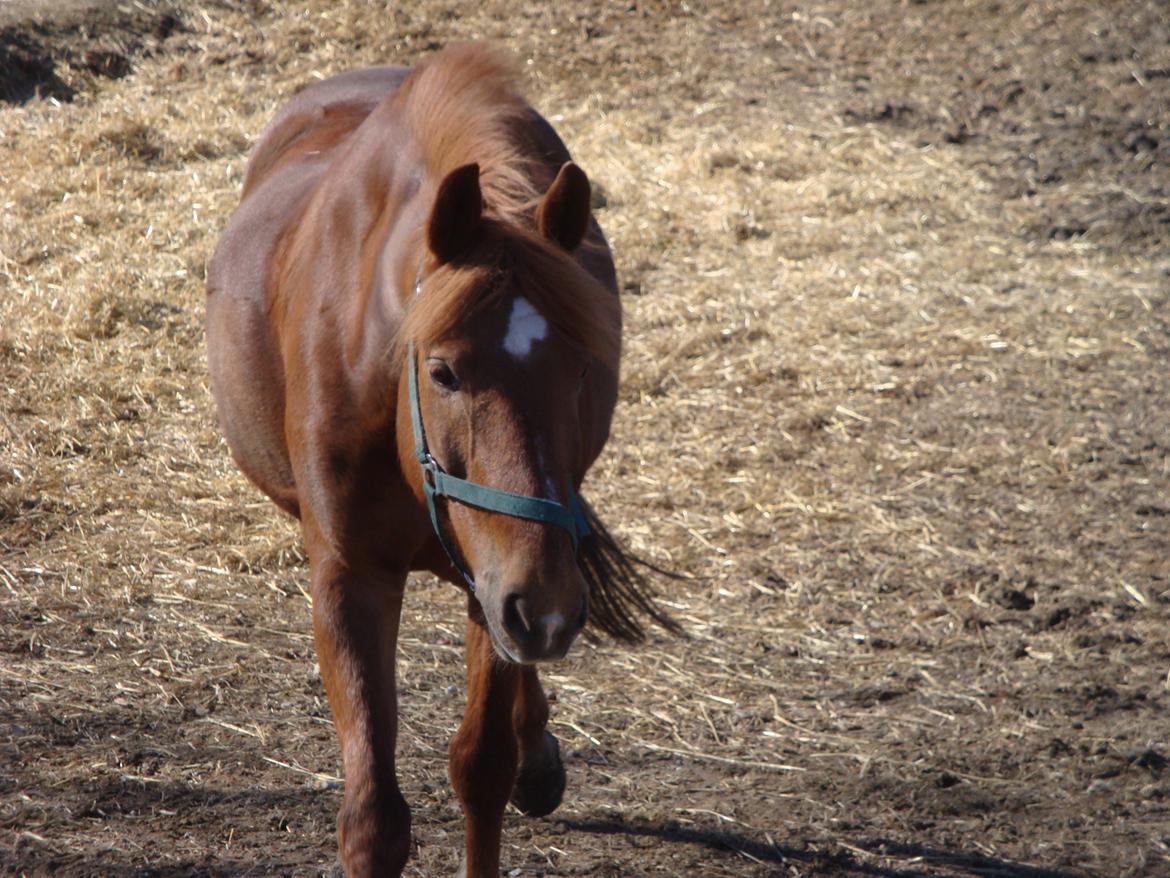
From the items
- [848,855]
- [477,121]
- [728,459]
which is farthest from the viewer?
[728,459]

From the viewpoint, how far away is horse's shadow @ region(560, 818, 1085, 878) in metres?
3.29

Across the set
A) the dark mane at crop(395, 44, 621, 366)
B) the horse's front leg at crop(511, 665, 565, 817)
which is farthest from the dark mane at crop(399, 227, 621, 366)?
the horse's front leg at crop(511, 665, 565, 817)

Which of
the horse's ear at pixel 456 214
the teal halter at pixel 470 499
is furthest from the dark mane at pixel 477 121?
the teal halter at pixel 470 499

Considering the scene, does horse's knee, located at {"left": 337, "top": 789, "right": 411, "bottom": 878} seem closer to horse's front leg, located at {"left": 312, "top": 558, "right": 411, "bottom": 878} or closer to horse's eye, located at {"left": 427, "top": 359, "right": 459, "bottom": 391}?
horse's front leg, located at {"left": 312, "top": 558, "right": 411, "bottom": 878}

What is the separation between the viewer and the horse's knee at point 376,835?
106 inches

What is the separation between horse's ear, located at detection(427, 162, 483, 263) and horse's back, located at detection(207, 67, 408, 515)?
3.51 ft

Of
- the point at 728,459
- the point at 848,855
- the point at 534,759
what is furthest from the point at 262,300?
the point at 728,459

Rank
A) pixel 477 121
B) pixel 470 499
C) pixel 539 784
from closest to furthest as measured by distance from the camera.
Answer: pixel 470 499 → pixel 477 121 → pixel 539 784

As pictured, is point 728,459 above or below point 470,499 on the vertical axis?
below

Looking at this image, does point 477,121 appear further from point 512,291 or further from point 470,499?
point 470,499

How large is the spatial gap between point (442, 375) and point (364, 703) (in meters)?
0.80

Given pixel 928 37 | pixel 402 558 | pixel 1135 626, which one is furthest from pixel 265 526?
pixel 928 37

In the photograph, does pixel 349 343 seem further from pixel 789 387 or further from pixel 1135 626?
pixel 789 387

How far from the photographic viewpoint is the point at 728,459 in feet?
18.7
